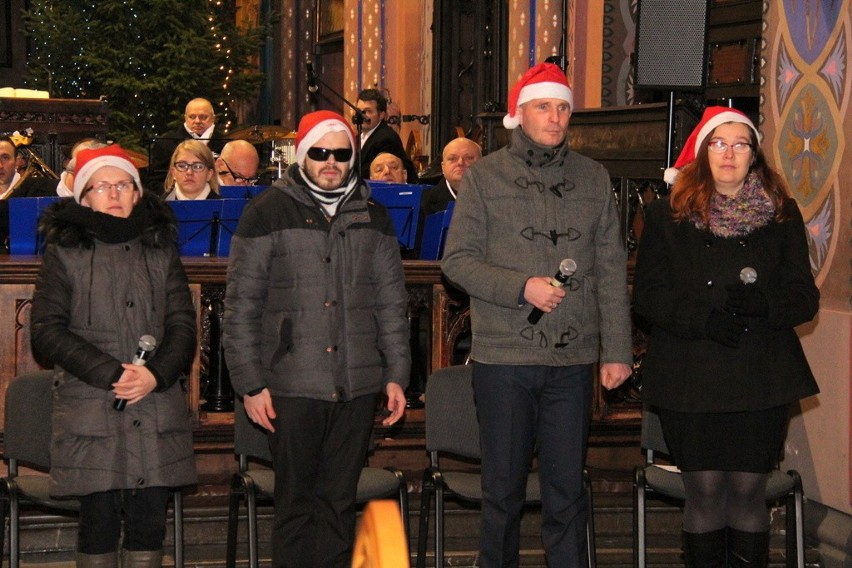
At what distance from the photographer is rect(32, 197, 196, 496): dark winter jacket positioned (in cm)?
436

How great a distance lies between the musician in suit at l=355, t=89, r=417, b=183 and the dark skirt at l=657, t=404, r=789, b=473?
5.51 m

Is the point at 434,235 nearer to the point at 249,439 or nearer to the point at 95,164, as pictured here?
the point at 249,439

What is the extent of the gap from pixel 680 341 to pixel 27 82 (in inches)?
506

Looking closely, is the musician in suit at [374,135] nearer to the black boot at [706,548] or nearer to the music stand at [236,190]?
the music stand at [236,190]

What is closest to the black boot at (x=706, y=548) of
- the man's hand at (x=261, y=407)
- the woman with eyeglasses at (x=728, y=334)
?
the woman with eyeglasses at (x=728, y=334)

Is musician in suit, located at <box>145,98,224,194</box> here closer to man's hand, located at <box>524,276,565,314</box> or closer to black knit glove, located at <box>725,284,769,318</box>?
man's hand, located at <box>524,276,565,314</box>

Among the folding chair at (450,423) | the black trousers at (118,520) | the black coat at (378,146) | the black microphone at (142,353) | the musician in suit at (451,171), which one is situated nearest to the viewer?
the black microphone at (142,353)

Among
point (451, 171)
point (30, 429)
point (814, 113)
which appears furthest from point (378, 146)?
point (30, 429)

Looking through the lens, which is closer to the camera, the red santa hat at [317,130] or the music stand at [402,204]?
the red santa hat at [317,130]

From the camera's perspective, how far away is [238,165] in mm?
8602

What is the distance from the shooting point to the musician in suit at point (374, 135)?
32.3 feet

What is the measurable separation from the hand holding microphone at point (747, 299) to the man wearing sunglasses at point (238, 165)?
4.73 metres

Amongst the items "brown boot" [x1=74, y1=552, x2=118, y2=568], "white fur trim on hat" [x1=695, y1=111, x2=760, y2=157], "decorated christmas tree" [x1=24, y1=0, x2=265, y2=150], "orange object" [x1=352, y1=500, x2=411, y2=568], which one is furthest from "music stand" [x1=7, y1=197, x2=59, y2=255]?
"decorated christmas tree" [x1=24, y1=0, x2=265, y2=150]

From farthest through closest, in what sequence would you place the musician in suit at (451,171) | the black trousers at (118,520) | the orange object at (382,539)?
the musician in suit at (451,171)
the black trousers at (118,520)
the orange object at (382,539)
